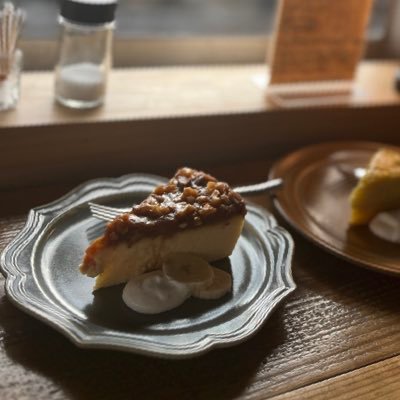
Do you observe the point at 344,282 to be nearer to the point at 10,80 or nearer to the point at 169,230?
the point at 169,230

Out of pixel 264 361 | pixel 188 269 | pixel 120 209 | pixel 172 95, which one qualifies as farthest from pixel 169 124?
pixel 264 361

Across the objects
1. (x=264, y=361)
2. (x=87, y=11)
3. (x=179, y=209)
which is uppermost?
(x=87, y=11)

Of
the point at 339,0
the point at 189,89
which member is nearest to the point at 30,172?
the point at 189,89

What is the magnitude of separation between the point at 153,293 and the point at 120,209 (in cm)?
16

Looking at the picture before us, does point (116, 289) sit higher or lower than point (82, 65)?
lower

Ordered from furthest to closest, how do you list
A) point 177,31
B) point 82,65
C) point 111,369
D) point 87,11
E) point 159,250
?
point 177,31
point 82,65
point 87,11
point 159,250
point 111,369

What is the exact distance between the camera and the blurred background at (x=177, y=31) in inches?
45.5

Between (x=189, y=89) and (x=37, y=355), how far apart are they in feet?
1.91

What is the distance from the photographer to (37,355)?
2.21 feet

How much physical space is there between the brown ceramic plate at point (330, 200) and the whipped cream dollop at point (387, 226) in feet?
0.03

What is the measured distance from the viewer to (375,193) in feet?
3.09

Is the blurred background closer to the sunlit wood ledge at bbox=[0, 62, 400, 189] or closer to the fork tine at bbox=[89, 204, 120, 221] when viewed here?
the sunlit wood ledge at bbox=[0, 62, 400, 189]

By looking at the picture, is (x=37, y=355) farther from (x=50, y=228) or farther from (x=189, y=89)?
(x=189, y=89)

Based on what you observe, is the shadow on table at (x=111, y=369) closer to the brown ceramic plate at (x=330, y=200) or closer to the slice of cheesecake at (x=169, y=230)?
the slice of cheesecake at (x=169, y=230)
